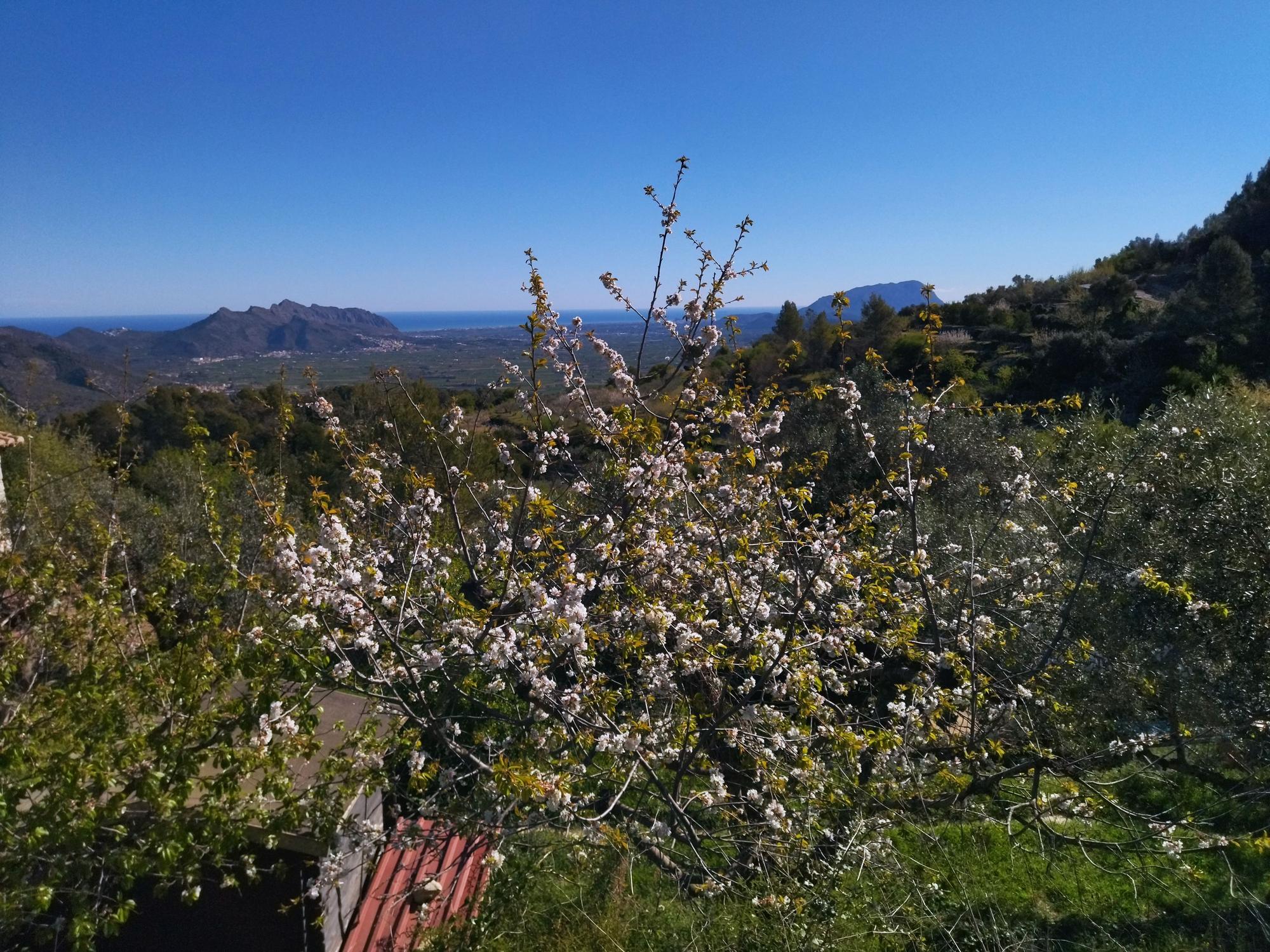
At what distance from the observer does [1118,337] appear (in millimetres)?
21141

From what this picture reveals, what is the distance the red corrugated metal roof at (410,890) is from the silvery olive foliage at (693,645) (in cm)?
Answer: 25

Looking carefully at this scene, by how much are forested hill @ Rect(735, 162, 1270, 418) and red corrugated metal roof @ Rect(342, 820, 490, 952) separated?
460 inches

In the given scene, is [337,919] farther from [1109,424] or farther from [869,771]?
[1109,424]

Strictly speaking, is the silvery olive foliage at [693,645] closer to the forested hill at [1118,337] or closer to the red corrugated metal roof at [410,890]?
the red corrugated metal roof at [410,890]

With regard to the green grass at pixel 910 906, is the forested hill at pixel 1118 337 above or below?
above

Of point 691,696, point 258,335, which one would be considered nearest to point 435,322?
point 258,335

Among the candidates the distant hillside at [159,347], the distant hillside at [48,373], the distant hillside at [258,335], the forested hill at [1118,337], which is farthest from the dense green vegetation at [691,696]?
the distant hillside at [258,335]

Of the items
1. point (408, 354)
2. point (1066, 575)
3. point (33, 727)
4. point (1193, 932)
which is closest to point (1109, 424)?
point (1066, 575)

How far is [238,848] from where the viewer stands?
3.51 m

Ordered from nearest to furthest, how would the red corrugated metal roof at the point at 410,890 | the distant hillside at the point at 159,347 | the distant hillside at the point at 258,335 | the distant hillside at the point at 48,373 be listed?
1. the red corrugated metal roof at the point at 410,890
2. the distant hillside at the point at 48,373
3. the distant hillside at the point at 159,347
4. the distant hillside at the point at 258,335

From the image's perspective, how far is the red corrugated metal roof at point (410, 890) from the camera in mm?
3826

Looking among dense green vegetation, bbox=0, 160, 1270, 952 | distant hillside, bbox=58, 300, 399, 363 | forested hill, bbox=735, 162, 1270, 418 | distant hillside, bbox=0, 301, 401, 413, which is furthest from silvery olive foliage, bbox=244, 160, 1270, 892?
distant hillside, bbox=58, 300, 399, 363

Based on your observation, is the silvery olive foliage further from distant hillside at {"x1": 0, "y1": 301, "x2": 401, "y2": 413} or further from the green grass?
distant hillside at {"x1": 0, "y1": 301, "x2": 401, "y2": 413}

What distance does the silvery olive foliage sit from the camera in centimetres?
377
